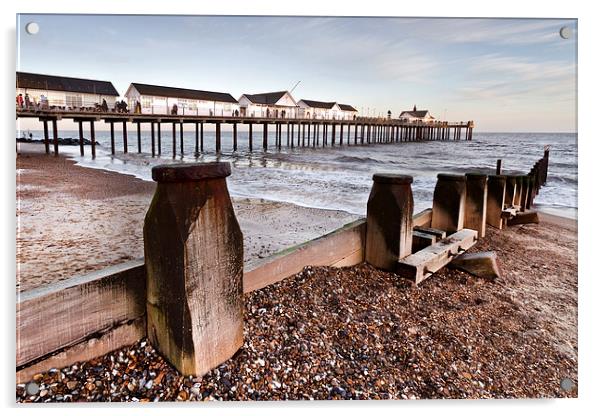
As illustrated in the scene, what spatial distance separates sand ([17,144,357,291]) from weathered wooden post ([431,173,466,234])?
66.7 inches

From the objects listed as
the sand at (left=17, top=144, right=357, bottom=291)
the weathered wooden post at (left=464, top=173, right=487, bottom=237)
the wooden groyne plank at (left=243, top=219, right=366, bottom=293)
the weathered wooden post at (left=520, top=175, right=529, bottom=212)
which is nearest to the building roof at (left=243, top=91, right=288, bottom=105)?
the sand at (left=17, top=144, right=357, bottom=291)

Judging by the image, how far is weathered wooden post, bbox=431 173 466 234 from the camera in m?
3.95

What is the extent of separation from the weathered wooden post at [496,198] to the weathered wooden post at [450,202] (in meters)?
0.93

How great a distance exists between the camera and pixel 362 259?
10.4 feet

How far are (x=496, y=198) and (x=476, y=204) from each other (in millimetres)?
650

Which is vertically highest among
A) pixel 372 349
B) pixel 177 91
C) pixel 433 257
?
pixel 177 91

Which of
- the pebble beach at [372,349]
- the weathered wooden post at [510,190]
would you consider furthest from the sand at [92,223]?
the weathered wooden post at [510,190]

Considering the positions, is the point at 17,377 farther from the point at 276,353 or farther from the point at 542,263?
the point at 542,263

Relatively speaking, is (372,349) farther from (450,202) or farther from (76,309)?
(450,202)

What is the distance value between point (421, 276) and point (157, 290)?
2.05 metres

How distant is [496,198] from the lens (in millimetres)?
4727

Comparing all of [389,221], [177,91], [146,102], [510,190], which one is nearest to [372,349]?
[389,221]

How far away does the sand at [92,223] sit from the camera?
3.22 metres

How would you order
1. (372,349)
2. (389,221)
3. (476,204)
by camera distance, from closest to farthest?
(372,349), (389,221), (476,204)
